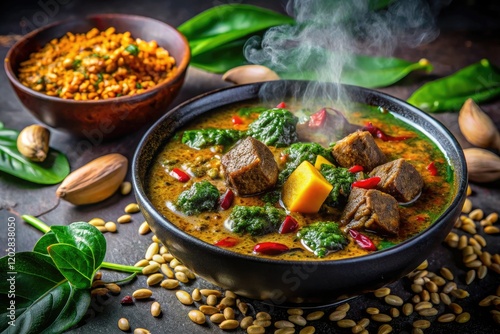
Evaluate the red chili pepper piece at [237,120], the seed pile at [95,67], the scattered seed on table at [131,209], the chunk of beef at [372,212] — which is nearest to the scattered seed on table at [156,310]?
the scattered seed on table at [131,209]

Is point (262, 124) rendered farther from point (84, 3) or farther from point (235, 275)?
point (84, 3)

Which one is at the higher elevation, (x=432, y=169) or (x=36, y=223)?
(x=432, y=169)

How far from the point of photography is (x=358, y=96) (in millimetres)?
4461

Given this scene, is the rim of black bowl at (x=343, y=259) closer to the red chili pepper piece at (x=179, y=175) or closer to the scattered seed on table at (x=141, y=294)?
the red chili pepper piece at (x=179, y=175)

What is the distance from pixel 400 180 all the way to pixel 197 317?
1392 mm

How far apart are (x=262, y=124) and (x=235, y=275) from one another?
132 cm

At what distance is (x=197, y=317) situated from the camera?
11.4 ft

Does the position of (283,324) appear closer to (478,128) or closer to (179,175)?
(179,175)

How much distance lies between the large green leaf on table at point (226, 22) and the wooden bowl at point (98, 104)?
0.52 meters

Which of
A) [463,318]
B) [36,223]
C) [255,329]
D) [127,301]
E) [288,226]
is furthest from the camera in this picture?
[36,223]

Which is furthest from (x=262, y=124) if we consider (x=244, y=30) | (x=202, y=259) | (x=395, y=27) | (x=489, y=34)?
(x=489, y=34)

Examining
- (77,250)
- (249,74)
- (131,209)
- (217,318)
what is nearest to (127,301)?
(77,250)

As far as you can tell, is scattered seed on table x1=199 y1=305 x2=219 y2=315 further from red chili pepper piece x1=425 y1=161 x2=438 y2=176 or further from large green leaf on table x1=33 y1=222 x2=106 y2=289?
red chili pepper piece x1=425 y1=161 x2=438 y2=176

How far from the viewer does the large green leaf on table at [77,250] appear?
3426 mm
